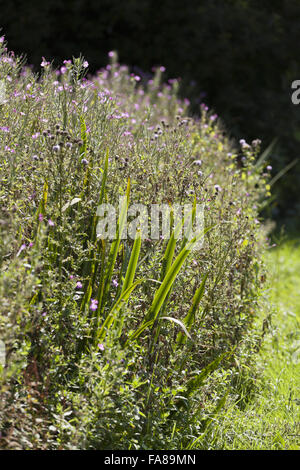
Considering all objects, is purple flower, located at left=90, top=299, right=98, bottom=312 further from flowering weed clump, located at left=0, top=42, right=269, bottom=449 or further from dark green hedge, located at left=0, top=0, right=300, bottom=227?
dark green hedge, located at left=0, top=0, right=300, bottom=227

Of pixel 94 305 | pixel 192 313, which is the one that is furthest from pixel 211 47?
→ pixel 94 305

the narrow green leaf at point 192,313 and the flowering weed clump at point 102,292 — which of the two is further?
the narrow green leaf at point 192,313

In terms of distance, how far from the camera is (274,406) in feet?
10.9

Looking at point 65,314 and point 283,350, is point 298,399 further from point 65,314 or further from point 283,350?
point 65,314

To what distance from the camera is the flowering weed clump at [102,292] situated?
7.97 feet

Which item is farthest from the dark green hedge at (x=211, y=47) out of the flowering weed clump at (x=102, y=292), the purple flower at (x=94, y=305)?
the purple flower at (x=94, y=305)

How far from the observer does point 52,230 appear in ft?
9.13

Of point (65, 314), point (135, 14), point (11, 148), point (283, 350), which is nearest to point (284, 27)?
point (135, 14)

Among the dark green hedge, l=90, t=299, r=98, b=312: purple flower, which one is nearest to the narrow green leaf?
l=90, t=299, r=98, b=312: purple flower

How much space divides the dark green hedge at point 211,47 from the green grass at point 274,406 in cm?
387

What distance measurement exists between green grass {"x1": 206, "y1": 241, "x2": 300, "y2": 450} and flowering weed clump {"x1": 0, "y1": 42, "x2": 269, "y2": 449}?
4.6 inches

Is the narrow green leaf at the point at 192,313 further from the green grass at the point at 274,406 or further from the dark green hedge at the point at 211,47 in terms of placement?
the dark green hedge at the point at 211,47

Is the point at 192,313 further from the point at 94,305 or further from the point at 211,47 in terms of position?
the point at 211,47

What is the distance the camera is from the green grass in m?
2.87
